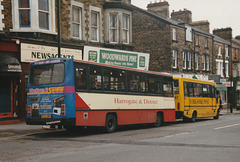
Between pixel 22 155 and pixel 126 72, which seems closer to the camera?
pixel 22 155

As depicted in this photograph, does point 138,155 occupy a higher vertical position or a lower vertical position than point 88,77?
lower

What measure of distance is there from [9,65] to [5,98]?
2180 millimetres

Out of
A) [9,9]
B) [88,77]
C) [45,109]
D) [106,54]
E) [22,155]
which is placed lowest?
[22,155]

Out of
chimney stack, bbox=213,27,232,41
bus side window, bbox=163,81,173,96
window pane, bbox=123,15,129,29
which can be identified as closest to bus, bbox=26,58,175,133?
bus side window, bbox=163,81,173,96

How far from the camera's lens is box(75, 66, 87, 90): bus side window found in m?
13.7

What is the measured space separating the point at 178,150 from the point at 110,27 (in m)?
19.1

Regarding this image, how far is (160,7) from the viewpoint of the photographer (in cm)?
4538

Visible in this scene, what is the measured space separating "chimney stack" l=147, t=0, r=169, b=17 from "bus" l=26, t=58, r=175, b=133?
2906 cm

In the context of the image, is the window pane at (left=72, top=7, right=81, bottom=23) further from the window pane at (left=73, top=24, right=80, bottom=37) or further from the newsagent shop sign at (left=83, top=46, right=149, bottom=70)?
the newsagent shop sign at (left=83, top=46, right=149, bottom=70)

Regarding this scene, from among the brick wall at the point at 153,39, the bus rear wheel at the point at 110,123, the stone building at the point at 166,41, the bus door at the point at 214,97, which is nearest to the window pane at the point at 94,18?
the bus door at the point at 214,97

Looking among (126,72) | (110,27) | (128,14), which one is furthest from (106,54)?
(126,72)

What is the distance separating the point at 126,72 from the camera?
16.5m

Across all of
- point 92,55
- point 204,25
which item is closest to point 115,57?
point 92,55

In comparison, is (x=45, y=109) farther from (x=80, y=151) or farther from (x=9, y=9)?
(x=9, y=9)
